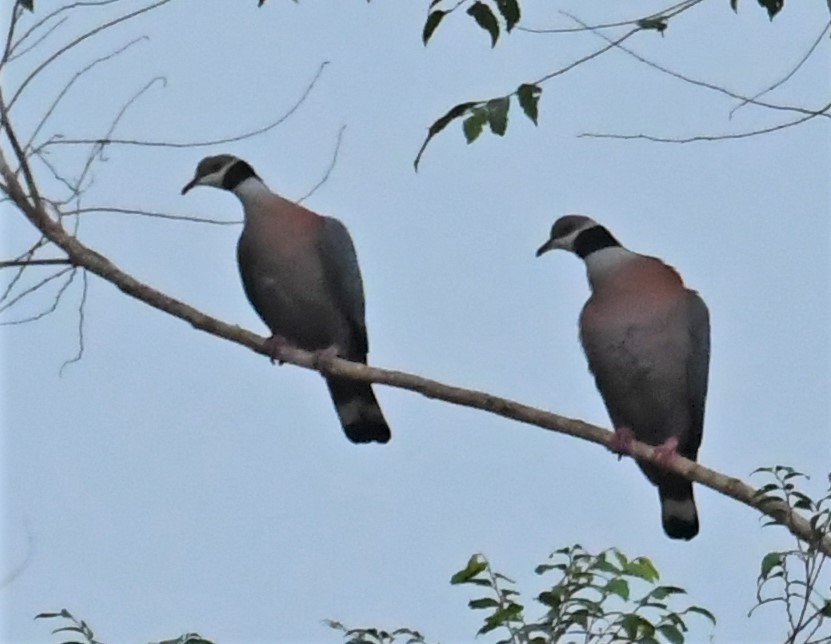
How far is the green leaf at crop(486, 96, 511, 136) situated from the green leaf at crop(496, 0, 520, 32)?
0.17 m

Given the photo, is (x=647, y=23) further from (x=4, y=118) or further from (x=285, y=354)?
(x=285, y=354)

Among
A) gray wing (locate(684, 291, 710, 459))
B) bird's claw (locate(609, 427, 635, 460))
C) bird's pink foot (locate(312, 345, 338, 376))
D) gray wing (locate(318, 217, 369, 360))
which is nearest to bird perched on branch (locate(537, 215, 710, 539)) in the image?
gray wing (locate(684, 291, 710, 459))

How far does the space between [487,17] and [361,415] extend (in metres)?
2.76

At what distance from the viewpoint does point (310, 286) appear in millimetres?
6504

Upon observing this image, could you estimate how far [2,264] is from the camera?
14.4 ft

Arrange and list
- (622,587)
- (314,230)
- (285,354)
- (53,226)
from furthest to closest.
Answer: (314,230), (285,354), (53,226), (622,587)

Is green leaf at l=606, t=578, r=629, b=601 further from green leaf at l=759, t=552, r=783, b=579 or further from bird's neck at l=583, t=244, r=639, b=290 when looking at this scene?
bird's neck at l=583, t=244, r=639, b=290

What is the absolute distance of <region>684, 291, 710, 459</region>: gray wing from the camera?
592 centimetres

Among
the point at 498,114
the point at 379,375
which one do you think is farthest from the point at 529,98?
the point at 379,375

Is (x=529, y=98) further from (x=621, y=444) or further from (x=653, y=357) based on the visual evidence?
(x=653, y=357)

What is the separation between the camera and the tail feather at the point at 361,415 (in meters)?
6.63

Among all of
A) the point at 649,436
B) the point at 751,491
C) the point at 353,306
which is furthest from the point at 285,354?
the point at 751,491

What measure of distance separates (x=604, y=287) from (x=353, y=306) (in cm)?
99

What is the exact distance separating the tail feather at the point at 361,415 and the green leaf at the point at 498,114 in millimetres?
2665
